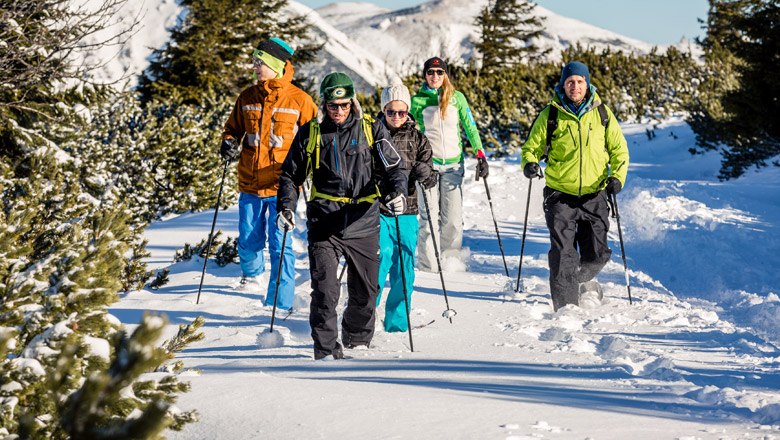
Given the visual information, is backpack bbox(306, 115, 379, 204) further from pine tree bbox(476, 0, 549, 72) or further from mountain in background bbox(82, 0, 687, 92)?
mountain in background bbox(82, 0, 687, 92)

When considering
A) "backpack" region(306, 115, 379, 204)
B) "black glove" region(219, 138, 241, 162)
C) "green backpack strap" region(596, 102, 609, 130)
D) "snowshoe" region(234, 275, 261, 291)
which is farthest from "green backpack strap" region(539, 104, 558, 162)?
"snowshoe" region(234, 275, 261, 291)

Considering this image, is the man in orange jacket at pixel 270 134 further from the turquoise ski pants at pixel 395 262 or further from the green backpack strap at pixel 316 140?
the green backpack strap at pixel 316 140

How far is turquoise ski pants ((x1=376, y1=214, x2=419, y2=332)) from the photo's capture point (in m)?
6.71

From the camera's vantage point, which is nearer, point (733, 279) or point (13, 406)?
point (13, 406)

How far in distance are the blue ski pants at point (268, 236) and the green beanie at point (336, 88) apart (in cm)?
201

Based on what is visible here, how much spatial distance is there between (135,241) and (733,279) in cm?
649

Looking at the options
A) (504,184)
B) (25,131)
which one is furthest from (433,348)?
(504,184)

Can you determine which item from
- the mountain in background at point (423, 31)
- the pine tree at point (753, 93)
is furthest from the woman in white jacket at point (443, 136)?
the mountain in background at point (423, 31)

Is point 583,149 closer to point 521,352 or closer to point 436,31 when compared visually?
point 521,352

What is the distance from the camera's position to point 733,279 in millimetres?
9289

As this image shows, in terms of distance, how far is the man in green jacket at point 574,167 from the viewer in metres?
7.34

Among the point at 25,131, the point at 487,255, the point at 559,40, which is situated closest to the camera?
the point at 25,131

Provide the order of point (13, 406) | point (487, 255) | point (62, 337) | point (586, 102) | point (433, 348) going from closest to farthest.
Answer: point (13, 406) → point (62, 337) → point (433, 348) → point (586, 102) → point (487, 255)

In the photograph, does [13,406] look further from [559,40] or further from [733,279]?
[559,40]
